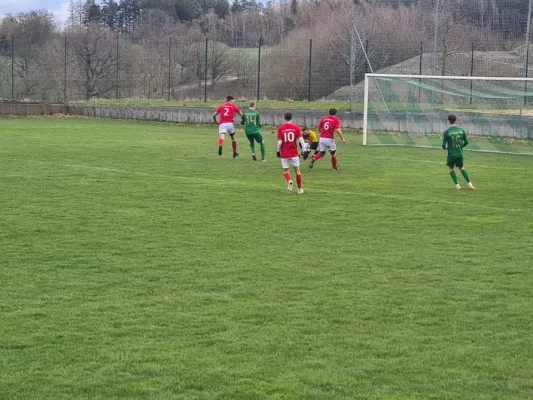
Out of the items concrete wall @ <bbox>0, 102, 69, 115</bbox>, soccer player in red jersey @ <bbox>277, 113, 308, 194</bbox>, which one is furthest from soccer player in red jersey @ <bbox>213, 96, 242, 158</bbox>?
concrete wall @ <bbox>0, 102, 69, 115</bbox>

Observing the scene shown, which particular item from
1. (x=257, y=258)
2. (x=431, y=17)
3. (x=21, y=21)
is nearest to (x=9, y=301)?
(x=257, y=258)

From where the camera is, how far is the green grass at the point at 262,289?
21.3 feet

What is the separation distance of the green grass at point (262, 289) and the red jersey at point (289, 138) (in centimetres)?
82

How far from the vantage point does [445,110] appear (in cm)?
2952

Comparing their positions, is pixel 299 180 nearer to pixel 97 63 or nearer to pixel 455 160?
pixel 455 160

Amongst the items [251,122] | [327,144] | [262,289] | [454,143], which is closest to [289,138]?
[454,143]

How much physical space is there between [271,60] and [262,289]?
34199 mm

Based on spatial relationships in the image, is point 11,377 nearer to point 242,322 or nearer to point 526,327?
point 242,322

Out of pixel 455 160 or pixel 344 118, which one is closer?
pixel 455 160

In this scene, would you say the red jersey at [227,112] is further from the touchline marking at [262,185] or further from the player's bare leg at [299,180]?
the player's bare leg at [299,180]

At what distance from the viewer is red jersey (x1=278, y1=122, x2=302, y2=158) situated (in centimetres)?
1631

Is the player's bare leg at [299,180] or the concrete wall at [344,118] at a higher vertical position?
the concrete wall at [344,118]

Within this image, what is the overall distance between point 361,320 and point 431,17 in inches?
1196

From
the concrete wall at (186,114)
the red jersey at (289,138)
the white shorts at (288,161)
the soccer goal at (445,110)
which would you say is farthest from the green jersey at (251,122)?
the concrete wall at (186,114)
